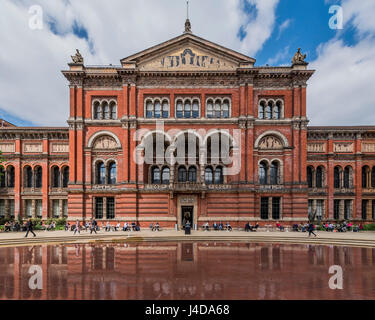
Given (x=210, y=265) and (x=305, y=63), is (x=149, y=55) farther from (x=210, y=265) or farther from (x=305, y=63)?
(x=210, y=265)

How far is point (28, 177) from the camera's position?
34.1 m

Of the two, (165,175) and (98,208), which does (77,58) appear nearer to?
(165,175)

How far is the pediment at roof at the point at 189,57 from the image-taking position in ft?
98.1

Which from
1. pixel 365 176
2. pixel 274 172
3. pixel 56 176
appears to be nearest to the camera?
pixel 274 172

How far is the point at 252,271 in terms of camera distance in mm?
12469

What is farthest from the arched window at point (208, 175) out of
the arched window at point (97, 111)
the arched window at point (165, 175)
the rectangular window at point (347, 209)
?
the rectangular window at point (347, 209)

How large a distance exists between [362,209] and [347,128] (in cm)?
1247

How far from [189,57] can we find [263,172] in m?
18.6

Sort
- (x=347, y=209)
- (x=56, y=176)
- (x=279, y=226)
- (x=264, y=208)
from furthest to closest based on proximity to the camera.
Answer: (x=56, y=176) → (x=347, y=209) → (x=264, y=208) → (x=279, y=226)

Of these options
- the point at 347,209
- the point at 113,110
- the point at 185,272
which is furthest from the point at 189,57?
the point at 347,209

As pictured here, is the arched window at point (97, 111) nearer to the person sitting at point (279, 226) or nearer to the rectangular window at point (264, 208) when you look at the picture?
the rectangular window at point (264, 208)

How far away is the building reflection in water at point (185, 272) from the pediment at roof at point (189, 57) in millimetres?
22681
